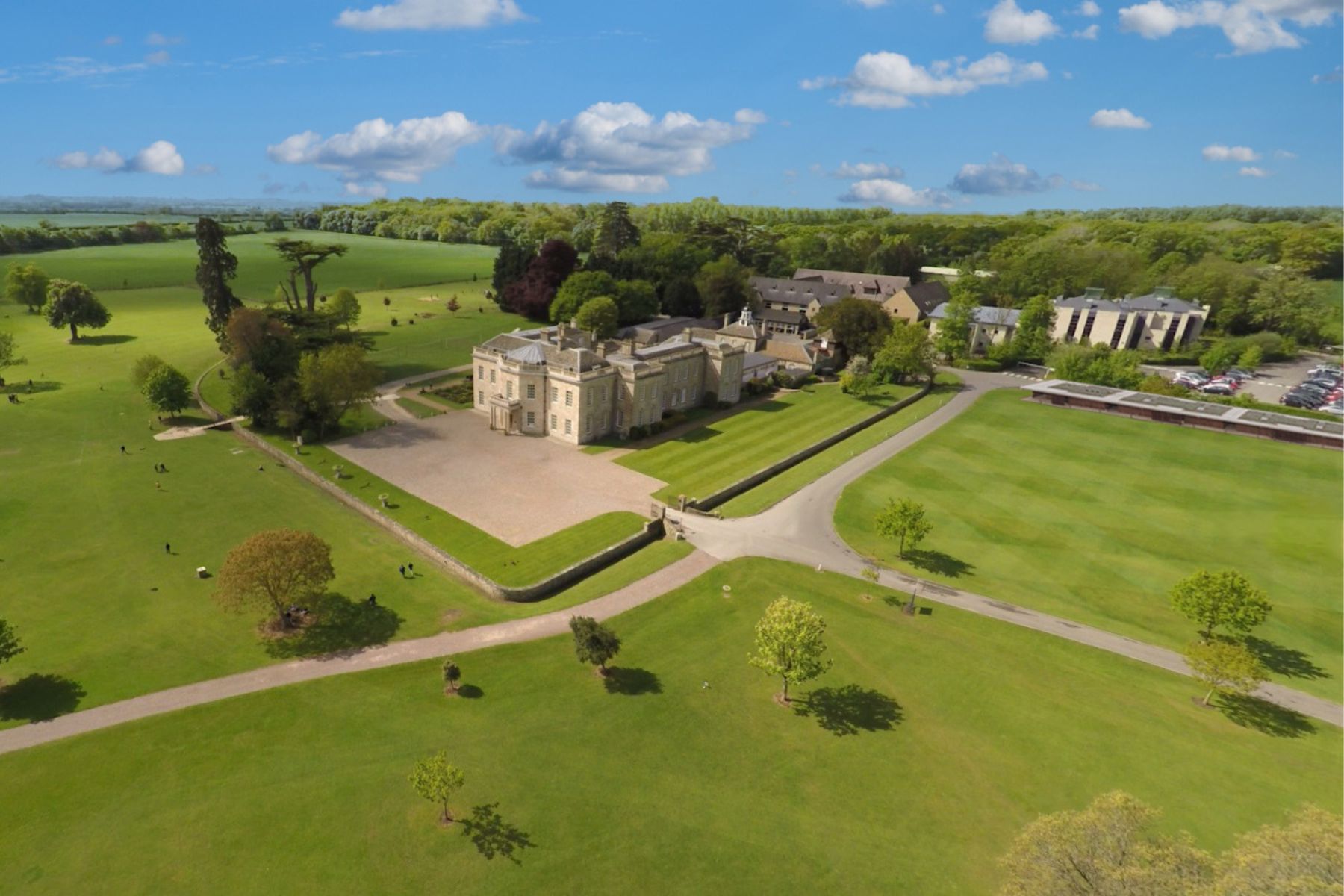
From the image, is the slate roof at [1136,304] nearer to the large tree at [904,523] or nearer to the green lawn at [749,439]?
the green lawn at [749,439]

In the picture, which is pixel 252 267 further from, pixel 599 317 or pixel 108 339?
pixel 599 317

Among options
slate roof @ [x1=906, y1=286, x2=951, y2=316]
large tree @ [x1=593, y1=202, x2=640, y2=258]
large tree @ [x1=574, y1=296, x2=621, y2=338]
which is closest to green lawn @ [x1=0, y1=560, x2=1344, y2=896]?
large tree @ [x1=574, y1=296, x2=621, y2=338]

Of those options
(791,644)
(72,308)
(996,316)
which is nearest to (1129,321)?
(996,316)

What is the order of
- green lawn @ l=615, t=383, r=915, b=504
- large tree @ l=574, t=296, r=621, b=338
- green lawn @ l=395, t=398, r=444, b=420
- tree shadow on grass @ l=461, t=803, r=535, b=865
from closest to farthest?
tree shadow on grass @ l=461, t=803, r=535, b=865 → green lawn @ l=615, t=383, r=915, b=504 → green lawn @ l=395, t=398, r=444, b=420 → large tree @ l=574, t=296, r=621, b=338

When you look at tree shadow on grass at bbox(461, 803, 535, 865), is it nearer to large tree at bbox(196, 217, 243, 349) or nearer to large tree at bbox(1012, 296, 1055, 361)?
large tree at bbox(196, 217, 243, 349)

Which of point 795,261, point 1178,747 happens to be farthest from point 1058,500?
point 795,261

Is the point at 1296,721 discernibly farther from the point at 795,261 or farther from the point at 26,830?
the point at 795,261

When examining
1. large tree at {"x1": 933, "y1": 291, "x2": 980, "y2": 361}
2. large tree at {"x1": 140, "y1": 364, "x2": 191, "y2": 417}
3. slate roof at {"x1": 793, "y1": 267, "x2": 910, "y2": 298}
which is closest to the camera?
large tree at {"x1": 140, "y1": 364, "x2": 191, "y2": 417}

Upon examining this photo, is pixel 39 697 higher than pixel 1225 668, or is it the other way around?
pixel 1225 668
